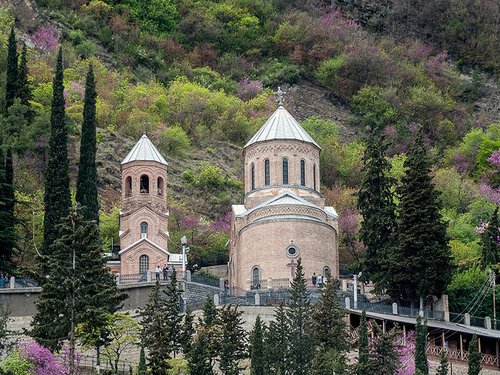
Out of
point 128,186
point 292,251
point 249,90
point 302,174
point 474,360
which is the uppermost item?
point 249,90

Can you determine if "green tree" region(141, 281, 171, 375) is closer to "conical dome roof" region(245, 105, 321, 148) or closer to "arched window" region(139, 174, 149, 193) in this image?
"arched window" region(139, 174, 149, 193)

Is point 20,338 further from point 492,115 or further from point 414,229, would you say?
point 492,115

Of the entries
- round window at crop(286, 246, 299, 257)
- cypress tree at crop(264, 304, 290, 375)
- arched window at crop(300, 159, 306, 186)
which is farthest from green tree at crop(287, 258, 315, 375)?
arched window at crop(300, 159, 306, 186)

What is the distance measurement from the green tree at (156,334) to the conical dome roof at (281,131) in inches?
635

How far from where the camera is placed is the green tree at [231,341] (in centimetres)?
4888

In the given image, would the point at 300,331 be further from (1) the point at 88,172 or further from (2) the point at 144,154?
(2) the point at 144,154

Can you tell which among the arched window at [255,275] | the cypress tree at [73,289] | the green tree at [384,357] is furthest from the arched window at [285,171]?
the cypress tree at [73,289]

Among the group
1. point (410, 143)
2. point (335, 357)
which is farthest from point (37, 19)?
point (335, 357)

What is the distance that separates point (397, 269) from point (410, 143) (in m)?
34.1

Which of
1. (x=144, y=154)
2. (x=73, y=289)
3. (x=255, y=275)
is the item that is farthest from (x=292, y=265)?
(x=73, y=289)

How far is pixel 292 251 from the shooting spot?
6200cm

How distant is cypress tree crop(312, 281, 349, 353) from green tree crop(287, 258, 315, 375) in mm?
283

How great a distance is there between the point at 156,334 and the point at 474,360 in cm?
1076

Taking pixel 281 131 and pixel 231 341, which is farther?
pixel 281 131
